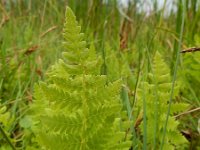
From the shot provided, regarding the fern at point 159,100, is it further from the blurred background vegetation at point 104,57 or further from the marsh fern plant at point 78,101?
the marsh fern plant at point 78,101

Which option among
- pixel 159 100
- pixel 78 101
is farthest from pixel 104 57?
pixel 78 101

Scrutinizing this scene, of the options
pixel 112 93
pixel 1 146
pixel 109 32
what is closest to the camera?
pixel 112 93

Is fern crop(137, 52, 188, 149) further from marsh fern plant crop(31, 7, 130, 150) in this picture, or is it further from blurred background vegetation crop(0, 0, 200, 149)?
marsh fern plant crop(31, 7, 130, 150)

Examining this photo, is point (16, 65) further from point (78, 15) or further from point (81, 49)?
point (81, 49)

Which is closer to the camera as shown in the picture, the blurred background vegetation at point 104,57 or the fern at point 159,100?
the fern at point 159,100

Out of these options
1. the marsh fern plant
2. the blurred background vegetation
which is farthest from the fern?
the marsh fern plant

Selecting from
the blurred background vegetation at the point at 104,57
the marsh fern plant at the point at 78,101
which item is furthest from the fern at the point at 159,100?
the marsh fern plant at the point at 78,101

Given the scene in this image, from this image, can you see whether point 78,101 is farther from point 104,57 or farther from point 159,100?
point 104,57

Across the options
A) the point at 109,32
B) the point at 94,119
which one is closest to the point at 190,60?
the point at 94,119
